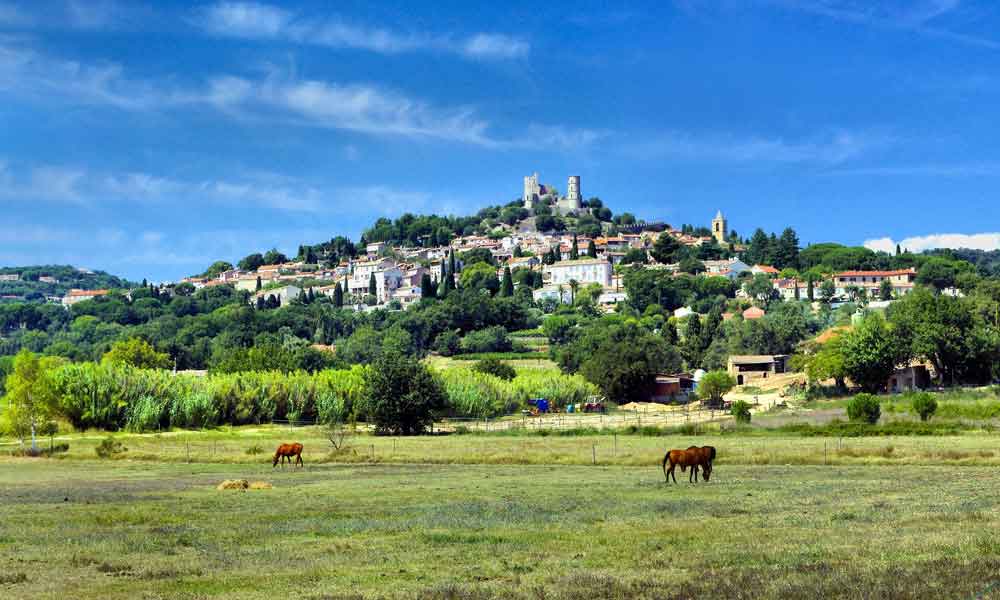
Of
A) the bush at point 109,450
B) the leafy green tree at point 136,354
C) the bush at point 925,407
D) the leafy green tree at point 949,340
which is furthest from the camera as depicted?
the leafy green tree at point 136,354

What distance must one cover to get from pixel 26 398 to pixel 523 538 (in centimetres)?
4820

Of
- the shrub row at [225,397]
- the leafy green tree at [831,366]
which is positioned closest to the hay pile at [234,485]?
the shrub row at [225,397]

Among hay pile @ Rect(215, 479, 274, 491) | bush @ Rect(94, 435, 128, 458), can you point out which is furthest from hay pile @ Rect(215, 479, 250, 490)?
bush @ Rect(94, 435, 128, 458)

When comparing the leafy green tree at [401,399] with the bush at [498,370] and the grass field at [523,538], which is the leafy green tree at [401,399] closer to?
the grass field at [523,538]

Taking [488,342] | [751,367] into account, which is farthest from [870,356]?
[488,342]

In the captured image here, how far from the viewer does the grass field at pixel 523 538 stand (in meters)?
15.9

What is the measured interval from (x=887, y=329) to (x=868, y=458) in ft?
212

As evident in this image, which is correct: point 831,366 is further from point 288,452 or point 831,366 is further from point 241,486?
point 241,486

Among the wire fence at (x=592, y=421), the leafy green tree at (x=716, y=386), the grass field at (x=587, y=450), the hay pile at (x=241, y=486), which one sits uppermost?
the leafy green tree at (x=716, y=386)

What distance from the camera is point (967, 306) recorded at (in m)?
110

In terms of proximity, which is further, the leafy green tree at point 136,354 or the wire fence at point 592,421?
the leafy green tree at point 136,354

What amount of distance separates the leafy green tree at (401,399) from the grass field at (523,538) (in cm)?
3761

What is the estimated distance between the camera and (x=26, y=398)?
2393 inches

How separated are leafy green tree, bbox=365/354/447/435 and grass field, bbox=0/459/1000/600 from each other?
3761 cm
